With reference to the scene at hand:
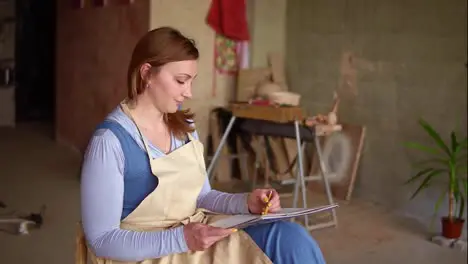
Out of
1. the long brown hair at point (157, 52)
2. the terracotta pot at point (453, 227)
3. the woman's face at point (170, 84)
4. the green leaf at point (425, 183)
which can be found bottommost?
the terracotta pot at point (453, 227)

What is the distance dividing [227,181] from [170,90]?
3.38 m

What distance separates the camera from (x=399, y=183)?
4.45 m

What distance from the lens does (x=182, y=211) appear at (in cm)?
172

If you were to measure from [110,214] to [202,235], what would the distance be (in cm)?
24

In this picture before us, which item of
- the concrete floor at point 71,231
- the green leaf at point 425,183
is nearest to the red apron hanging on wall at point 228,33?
the concrete floor at point 71,231

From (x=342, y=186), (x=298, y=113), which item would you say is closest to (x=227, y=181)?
(x=342, y=186)

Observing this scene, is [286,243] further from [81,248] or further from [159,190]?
[81,248]

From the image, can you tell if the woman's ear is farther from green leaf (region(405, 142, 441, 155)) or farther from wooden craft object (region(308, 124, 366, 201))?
wooden craft object (region(308, 124, 366, 201))

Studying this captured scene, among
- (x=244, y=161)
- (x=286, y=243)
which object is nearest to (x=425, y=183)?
(x=244, y=161)

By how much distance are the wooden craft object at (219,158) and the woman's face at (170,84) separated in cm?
302

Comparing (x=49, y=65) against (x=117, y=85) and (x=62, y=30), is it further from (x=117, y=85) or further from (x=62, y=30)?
(x=117, y=85)

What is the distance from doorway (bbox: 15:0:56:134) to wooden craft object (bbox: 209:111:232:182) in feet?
11.9

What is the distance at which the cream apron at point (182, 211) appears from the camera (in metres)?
1.58

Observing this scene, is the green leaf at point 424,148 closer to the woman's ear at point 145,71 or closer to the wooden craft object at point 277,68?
the wooden craft object at point 277,68
